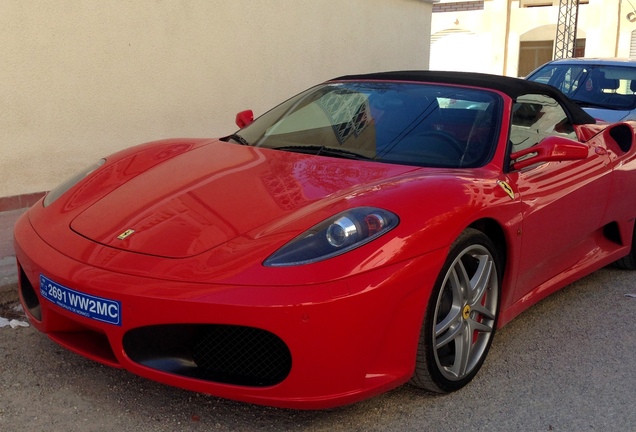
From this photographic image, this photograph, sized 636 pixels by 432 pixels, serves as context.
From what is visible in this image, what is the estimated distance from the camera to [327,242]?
2729 mm

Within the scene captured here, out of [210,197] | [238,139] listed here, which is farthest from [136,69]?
[210,197]

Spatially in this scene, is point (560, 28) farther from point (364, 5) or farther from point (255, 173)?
point (255, 173)

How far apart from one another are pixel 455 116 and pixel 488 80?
1.42 feet

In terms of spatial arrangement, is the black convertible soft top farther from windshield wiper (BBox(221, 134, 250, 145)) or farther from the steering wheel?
windshield wiper (BBox(221, 134, 250, 145))

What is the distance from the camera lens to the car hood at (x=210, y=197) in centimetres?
290

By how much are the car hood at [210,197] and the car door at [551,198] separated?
2.11 ft

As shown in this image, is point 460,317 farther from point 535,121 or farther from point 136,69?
point 136,69

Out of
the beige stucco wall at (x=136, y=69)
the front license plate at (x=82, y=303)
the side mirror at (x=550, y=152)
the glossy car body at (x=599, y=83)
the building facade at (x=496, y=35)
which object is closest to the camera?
the front license plate at (x=82, y=303)

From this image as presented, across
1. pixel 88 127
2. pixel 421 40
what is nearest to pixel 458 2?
pixel 421 40

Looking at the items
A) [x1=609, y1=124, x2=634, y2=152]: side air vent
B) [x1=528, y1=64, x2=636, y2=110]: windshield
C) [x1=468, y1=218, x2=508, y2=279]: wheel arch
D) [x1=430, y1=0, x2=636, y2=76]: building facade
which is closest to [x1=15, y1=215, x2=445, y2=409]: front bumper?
[x1=468, y1=218, x2=508, y2=279]: wheel arch

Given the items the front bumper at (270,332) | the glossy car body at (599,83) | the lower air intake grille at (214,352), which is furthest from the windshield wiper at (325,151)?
the glossy car body at (599,83)

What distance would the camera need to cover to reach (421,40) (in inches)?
467

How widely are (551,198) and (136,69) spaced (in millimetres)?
4593

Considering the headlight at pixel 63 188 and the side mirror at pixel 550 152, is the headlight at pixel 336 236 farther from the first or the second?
the headlight at pixel 63 188
